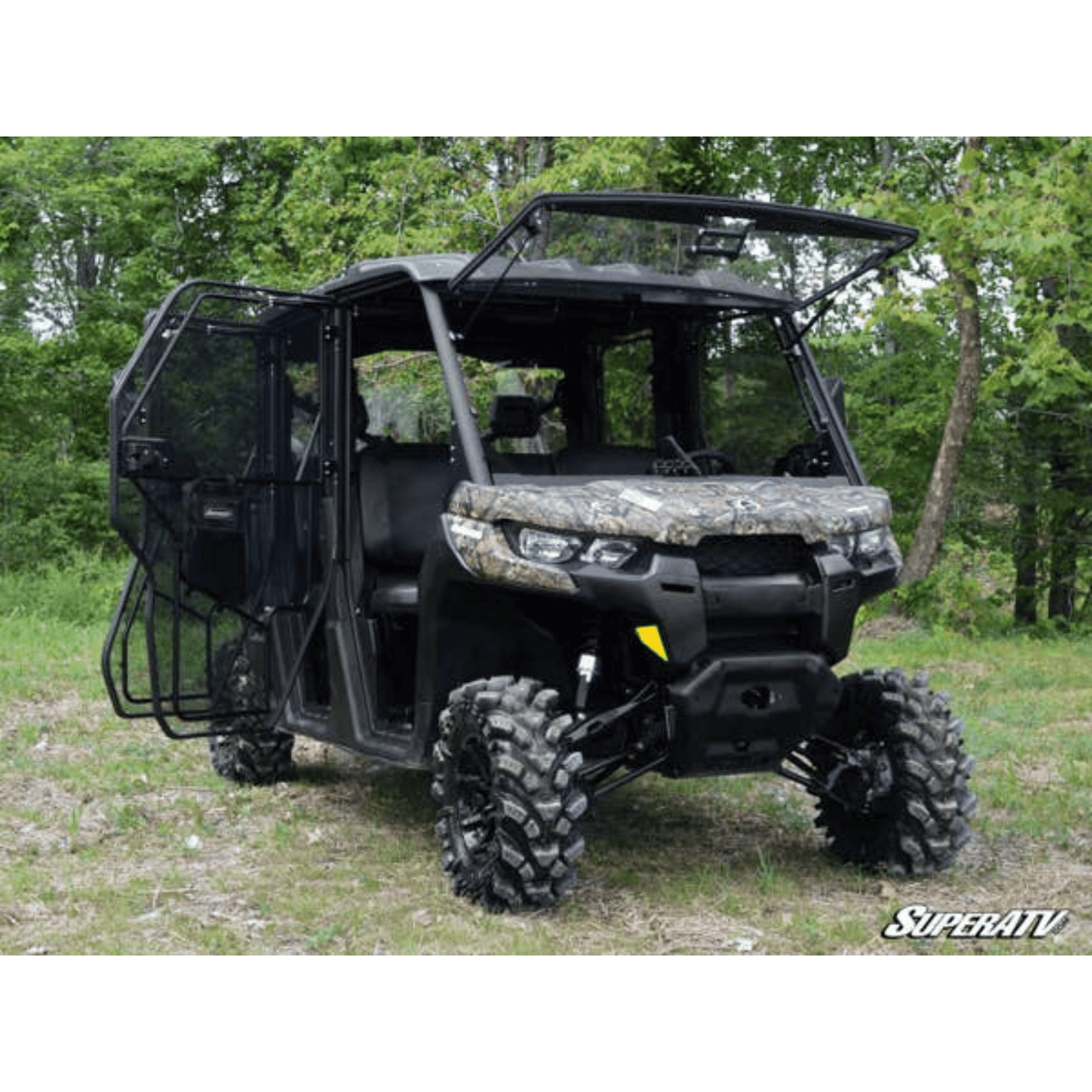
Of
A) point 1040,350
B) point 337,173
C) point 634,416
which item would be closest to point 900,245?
point 634,416

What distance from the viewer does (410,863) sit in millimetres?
5715

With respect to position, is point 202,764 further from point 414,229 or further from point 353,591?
point 414,229

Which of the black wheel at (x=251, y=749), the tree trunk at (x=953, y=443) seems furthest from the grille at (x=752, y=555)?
the tree trunk at (x=953, y=443)

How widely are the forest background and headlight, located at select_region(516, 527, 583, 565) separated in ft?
23.1

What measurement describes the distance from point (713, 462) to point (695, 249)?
898mm

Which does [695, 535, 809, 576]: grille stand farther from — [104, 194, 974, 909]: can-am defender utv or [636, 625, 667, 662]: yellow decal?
[636, 625, 667, 662]: yellow decal

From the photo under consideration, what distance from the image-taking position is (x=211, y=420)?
21.1 ft

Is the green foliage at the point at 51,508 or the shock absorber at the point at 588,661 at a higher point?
the shock absorber at the point at 588,661

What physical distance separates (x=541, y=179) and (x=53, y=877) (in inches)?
375

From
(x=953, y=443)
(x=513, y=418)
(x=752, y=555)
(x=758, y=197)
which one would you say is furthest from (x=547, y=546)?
(x=758, y=197)

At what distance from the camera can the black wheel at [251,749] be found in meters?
6.71

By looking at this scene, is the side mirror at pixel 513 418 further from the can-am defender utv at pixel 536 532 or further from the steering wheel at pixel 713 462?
the steering wheel at pixel 713 462

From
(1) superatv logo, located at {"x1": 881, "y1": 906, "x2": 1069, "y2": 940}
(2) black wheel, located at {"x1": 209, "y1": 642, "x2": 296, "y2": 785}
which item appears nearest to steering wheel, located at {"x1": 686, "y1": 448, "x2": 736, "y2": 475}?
(1) superatv logo, located at {"x1": 881, "y1": 906, "x2": 1069, "y2": 940}

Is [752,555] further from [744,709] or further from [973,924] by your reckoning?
[973,924]
